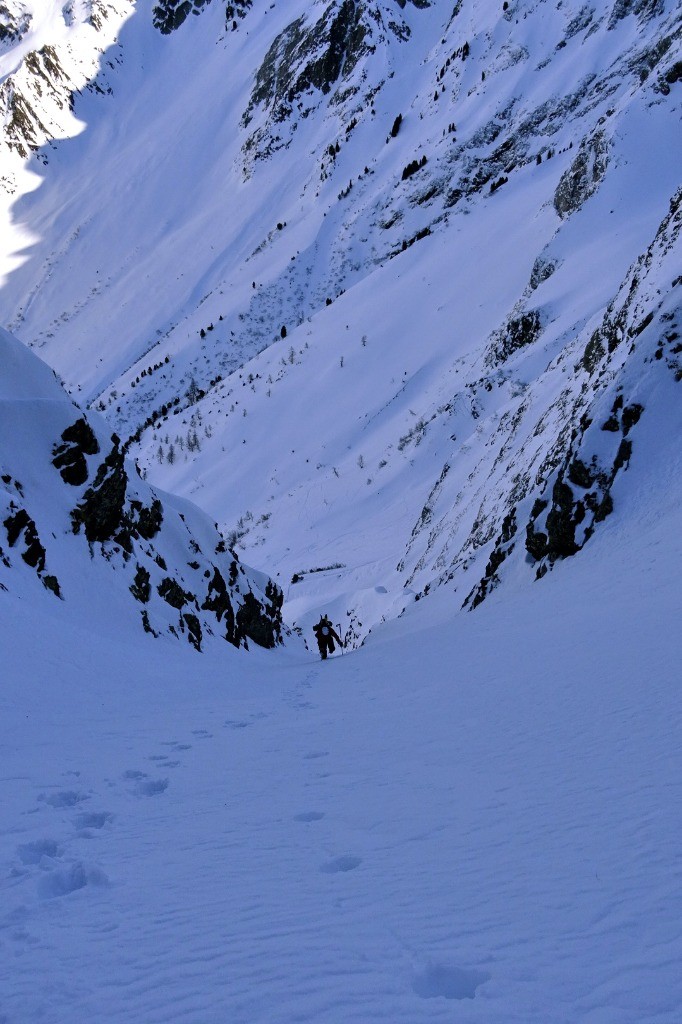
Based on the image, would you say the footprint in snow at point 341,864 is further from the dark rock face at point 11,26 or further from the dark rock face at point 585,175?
the dark rock face at point 11,26

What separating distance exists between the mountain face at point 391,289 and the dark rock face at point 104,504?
7.86 meters

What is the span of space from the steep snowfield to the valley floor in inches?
0.5

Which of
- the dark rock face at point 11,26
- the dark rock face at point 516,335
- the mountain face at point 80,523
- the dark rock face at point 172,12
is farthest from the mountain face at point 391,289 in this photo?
the dark rock face at point 11,26

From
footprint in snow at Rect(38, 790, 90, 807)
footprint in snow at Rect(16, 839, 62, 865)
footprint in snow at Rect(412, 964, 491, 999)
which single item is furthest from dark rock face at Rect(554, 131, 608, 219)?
footprint in snow at Rect(412, 964, 491, 999)

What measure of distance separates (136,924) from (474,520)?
18.2m

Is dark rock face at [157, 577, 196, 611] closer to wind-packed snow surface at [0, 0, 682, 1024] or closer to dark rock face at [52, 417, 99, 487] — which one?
wind-packed snow surface at [0, 0, 682, 1024]

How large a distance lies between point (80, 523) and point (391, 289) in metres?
34.3

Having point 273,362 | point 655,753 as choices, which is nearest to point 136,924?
point 655,753

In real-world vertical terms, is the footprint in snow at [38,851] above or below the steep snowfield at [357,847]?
above

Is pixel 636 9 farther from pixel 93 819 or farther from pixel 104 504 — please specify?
pixel 93 819

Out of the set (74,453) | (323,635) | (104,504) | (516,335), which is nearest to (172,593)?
(104,504)

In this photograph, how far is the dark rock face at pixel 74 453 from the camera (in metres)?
14.8

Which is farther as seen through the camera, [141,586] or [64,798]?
[141,586]

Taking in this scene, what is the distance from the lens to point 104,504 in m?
15.0
